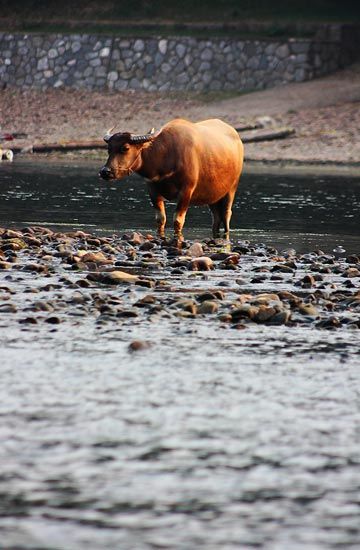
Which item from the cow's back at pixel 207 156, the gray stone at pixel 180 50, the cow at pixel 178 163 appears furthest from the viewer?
the gray stone at pixel 180 50

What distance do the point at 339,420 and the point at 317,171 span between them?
23546 millimetres

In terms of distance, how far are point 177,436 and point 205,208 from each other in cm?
1645

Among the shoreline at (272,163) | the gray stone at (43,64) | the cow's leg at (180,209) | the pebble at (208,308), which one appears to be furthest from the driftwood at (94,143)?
the pebble at (208,308)

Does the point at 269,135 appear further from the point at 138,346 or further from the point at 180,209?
the point at 138,346

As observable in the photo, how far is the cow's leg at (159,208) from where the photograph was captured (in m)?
17.0

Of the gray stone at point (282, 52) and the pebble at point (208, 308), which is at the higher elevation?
the gray stone at point (282, 52)

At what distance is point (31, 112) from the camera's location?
40.4 metres

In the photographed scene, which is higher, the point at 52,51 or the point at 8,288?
the point at 52,51

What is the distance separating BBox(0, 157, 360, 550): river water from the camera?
6.44m

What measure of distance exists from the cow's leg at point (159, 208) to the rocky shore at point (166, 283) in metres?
0.29

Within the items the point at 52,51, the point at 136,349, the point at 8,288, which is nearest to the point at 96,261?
the point at 8,288

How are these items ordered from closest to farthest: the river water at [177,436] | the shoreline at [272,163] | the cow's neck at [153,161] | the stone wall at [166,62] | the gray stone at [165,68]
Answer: the river water at [177,436]
the cow's neck at [153,161]
the shoreline at [272,163]
the stone wall at [166,62]
the gray stone at [165,68]

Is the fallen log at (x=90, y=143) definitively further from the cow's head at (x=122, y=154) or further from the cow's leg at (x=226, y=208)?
the cow's head at (x=122, y=154)

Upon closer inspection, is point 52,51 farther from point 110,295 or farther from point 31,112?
point 110,295
